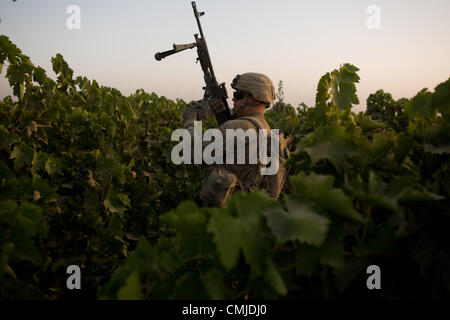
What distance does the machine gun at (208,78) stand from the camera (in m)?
4.36

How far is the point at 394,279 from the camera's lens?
107 cm

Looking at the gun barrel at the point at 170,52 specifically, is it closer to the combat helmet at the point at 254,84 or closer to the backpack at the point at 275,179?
the combat helmet at the point at 254,84

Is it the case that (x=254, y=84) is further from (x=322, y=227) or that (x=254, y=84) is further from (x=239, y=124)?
(x=322, y=227)

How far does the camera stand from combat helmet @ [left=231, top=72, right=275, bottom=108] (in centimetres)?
394

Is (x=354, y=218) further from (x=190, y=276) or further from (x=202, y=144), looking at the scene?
(x=202, y=144)

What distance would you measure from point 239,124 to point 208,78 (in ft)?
4.13

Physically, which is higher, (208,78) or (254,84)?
(208,78)

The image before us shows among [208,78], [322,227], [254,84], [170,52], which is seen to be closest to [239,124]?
[254,84]

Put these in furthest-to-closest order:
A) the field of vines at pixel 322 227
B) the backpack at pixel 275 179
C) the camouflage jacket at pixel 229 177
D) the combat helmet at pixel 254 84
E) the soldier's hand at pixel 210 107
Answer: the soldier's hand at pixel 210 107 → the combat helmet at pixel 254 84 → the backpack at pixel 275 179 → the camouflage jacket at pixel 229 177 → the field of vines at pixel 322 227

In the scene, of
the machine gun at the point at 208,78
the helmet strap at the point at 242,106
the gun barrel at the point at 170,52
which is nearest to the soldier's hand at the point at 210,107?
the machine gun at the point at 208,78

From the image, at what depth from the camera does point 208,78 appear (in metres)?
4.62

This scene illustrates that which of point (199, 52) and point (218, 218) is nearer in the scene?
point (218, 218)
